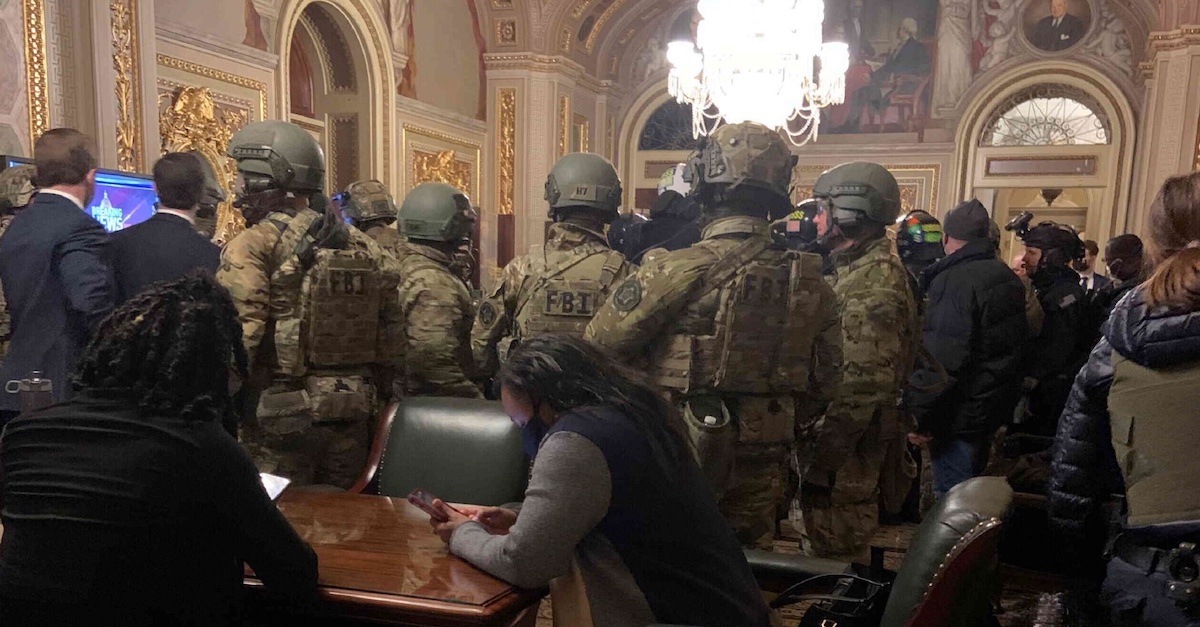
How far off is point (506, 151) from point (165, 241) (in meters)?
7.64

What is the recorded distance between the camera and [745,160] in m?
2.59

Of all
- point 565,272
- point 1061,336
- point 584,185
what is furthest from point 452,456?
point 1061,336

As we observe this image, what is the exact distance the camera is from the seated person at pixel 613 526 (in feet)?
5.04

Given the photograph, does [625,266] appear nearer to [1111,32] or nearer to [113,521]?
[113,521]

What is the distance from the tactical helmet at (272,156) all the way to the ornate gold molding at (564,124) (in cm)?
748

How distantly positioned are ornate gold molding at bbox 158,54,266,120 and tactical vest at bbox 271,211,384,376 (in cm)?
348

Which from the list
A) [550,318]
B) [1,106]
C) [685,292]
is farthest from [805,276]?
[1,106]

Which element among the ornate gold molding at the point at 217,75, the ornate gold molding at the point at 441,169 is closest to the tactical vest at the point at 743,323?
the ornate gold molding at the point at 217,75

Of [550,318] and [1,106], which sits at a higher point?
[1,106]

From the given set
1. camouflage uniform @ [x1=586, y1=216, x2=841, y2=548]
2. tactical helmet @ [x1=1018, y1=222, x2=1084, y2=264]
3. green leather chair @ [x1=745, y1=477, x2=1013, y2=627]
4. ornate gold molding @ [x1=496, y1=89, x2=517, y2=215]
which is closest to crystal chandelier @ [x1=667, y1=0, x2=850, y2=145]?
tactical helmet @ [x1=1018, y1=222, x2=1084, y2=264]

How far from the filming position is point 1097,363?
1.68 meters

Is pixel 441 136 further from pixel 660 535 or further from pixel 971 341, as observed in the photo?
pixel 660 535

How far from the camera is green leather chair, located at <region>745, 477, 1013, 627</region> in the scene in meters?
1.31

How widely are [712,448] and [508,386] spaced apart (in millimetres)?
1023
